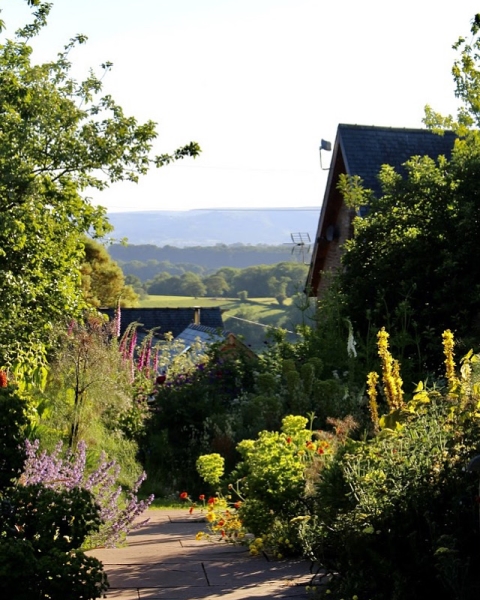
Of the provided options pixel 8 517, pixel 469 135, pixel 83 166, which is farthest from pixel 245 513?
pixel 469 135

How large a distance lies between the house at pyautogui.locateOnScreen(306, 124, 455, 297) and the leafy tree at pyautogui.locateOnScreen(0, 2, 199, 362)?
→ 28.5ft

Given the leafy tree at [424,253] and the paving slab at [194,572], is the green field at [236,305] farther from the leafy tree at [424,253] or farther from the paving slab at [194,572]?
the paving slab at [194,572]

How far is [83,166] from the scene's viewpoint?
11609mm

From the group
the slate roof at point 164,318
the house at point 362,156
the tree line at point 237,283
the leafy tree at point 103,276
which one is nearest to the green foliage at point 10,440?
the house at point 362,156

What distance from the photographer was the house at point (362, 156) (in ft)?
67.5

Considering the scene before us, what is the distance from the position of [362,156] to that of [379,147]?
2.02 feet

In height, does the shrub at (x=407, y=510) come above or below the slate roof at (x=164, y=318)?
above

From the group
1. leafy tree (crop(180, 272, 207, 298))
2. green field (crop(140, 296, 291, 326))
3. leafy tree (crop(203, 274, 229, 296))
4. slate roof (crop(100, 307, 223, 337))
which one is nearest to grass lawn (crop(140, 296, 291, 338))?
green field (crop(140, 296, 291, 326))

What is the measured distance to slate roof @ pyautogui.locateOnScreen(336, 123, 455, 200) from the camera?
807 inches

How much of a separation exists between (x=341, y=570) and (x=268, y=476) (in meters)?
1.10

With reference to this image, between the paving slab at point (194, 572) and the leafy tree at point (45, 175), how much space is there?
4688 millimetres

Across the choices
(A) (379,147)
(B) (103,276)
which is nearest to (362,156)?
(A) (379,147)

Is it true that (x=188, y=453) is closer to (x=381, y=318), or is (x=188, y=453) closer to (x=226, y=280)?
(x=381, y=318)

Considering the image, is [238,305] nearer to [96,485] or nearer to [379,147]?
[379,147]
